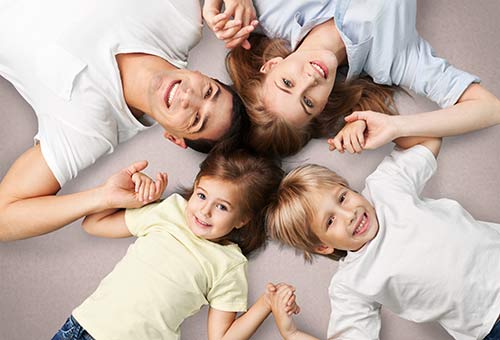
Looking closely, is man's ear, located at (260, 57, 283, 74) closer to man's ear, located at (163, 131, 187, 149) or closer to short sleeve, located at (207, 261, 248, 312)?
man's ear, located at (163, 131, 187, 149)

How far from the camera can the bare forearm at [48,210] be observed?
124cm

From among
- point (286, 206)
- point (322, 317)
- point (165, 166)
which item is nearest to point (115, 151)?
point (165, 166)

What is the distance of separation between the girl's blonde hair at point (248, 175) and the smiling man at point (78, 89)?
0.05m

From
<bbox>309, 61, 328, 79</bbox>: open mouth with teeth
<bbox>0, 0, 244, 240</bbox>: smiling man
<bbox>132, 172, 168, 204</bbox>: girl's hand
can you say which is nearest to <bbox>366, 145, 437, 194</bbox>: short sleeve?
<bbox>309, 61, 328, 79</bbox>: open mouth with teeth

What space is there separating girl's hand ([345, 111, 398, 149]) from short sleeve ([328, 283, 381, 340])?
12.5 inches

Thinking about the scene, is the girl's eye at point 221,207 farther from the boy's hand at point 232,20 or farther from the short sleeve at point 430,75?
the short sleeve at point 430,75

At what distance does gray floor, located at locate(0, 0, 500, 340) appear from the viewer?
1.32 meters

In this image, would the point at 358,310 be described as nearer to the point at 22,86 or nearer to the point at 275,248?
the point at 275,248

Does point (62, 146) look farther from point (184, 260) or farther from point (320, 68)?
point (320, 68)

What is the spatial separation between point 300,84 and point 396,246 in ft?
1.26

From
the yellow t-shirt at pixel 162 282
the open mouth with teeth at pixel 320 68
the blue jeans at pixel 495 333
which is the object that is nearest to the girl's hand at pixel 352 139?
the open mouth with teeth at pixel 320 68

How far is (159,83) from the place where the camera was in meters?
1.19

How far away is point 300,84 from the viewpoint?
117 centimetres

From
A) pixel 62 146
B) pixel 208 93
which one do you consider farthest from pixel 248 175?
pixel 62 146
